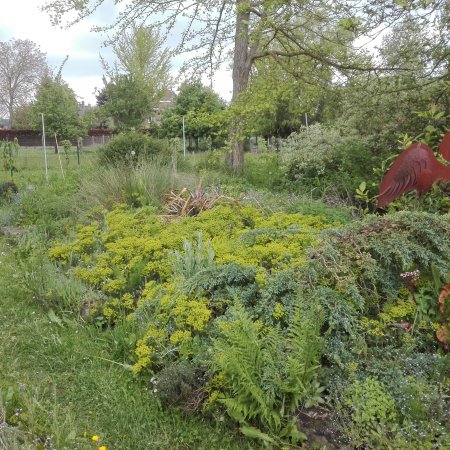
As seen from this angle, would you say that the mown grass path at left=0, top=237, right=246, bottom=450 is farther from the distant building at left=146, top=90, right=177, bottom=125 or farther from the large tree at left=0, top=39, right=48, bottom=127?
the large tree at left=0, top=39, right=48, bottom=127

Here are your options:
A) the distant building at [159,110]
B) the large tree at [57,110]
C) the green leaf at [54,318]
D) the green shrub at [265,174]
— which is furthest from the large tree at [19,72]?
the green leaf at [54,318]

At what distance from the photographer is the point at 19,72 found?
4262 centimetres

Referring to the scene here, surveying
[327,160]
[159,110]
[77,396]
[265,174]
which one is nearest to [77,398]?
[77,396]

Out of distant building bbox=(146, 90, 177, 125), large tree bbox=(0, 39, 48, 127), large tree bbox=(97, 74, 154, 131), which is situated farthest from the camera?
large tree bbox=(0, 39, 48, 127)

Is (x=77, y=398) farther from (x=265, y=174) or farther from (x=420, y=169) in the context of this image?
(x=265, y=174)

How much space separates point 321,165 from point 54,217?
4565 millimetres

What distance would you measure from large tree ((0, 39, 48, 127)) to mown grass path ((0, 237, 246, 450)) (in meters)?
42.8

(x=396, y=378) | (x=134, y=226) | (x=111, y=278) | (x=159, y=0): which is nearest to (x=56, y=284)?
(x=111, y=278)

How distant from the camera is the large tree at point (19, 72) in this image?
4212 cm

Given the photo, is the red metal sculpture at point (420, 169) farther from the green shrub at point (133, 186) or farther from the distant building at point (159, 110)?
the distant building at point (159, 110)

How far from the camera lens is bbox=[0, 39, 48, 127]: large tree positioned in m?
42.1

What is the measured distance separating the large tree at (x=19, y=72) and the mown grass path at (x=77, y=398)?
42811 mm

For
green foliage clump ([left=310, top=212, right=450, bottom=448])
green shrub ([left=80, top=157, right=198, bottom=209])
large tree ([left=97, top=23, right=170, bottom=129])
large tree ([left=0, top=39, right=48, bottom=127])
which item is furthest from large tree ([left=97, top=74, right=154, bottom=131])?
green foliage clump ([left=310, top=212, right=450, bottom=448])

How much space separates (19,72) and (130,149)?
38.6 meters
